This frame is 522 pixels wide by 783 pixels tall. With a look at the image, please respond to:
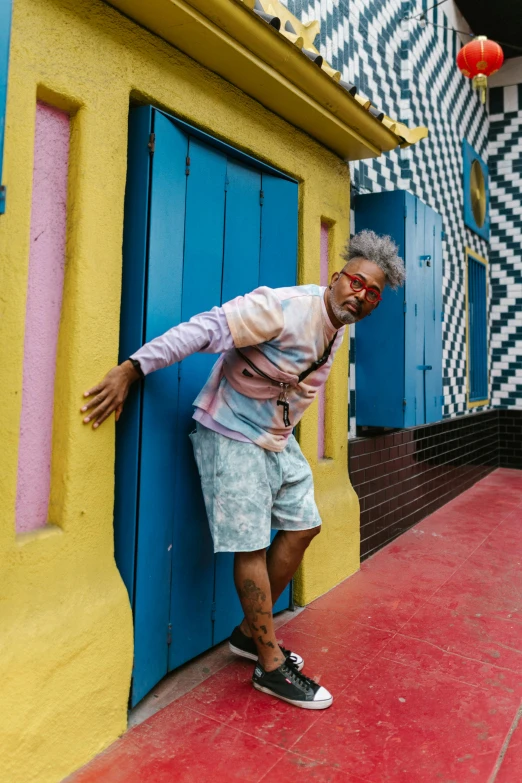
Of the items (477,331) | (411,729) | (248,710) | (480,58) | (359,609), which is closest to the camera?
(411,729)

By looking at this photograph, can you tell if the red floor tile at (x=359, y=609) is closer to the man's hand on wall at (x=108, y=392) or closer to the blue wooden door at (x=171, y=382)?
the blue wooden door at (x=171, y=382)

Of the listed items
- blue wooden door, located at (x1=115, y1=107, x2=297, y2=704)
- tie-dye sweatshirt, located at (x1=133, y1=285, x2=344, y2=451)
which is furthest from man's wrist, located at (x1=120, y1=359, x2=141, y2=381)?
blue wooden door, located at (x1=115, y1=107, x2=297, y2=704)

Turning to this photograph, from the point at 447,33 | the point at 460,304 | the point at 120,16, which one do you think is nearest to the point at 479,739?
the point at 120,16

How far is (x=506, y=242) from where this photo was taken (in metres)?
9.13

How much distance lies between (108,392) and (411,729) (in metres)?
1.78

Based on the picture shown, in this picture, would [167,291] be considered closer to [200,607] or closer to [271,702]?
[200,607]

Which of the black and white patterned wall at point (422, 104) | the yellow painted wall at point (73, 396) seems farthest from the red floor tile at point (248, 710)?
the black and white patterned wall at point (422, 104)

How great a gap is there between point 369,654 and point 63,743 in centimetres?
157

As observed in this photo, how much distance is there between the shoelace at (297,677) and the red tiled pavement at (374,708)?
10cm

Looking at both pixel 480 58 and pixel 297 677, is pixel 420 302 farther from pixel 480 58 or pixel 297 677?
pixel 480 58

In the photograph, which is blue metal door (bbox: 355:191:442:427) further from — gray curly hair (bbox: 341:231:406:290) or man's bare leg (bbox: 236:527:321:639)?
man's bare leg (bbox: 236:527:321:639)

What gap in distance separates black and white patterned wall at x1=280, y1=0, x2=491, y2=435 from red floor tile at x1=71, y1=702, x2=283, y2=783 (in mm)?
2611

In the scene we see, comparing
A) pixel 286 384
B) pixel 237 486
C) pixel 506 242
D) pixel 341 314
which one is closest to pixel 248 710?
pixel 237 486

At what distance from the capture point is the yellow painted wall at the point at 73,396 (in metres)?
1.97
